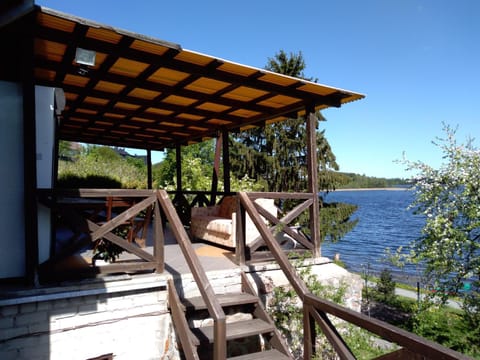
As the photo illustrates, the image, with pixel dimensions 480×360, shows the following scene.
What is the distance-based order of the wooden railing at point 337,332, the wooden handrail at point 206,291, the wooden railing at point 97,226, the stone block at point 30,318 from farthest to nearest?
the wooden railing at point 97,226 → the stone block at point 30,318 → the wooden handrail at point 206,291 → the wooden railing at point 337,332

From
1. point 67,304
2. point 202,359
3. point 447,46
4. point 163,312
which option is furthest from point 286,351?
point 447,46

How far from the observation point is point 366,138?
34344mm

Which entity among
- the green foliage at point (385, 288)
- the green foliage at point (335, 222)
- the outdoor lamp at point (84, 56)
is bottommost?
the green foliage at point (385, 288)

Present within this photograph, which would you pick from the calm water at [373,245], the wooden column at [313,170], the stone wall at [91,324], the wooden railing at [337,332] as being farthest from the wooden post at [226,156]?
the calm water at [373,245]

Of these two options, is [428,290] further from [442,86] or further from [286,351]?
[442,86]

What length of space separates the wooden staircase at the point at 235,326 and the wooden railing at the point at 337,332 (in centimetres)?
41

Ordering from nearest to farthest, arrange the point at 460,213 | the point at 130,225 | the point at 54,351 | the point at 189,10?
the point at 54,351, the point at 130,225, the point at 460,213, the point at 189,10

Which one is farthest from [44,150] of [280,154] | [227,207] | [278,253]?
[280,154]

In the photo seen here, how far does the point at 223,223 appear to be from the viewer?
5.27 m

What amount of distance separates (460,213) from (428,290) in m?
1.68

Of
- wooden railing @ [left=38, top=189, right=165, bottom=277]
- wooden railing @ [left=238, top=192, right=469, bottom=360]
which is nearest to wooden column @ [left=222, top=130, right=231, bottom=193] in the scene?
wooden railing @ [left=238, top=192, right=469, bottom=360]

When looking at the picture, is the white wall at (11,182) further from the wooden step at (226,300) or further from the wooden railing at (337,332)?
the wooden railing at (337,332)

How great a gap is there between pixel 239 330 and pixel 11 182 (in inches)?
97.6

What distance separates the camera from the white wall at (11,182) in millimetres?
3066
